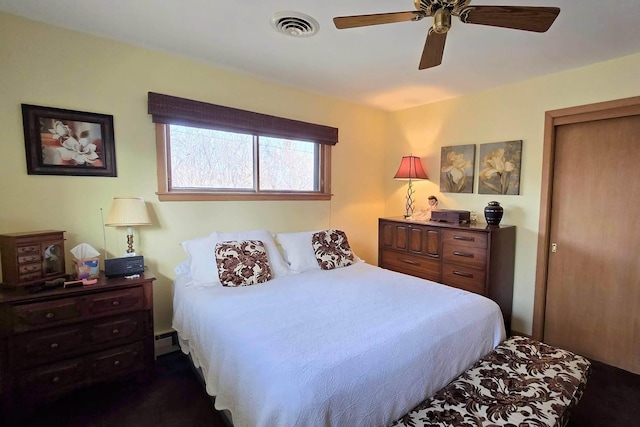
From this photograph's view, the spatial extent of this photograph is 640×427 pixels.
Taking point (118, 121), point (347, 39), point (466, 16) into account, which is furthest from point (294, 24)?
point (118, 121)

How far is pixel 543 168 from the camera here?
277cm

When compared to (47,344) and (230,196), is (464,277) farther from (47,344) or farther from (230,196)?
(47,344)

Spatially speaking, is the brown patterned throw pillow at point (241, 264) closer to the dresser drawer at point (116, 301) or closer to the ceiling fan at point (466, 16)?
the dresser drawer at point (116, 301)

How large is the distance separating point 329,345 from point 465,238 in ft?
6.50

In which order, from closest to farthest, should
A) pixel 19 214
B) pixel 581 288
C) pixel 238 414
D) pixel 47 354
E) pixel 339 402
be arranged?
pixel 339 402 < pixel 238 414 < pixel 47 354 < pixel 19 214 < pixel 581 288

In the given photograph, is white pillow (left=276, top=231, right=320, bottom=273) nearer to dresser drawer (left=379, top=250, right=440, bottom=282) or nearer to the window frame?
the window frame

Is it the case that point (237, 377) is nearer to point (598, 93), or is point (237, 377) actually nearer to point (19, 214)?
point (19, 214)

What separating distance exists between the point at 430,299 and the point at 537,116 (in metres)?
2.10

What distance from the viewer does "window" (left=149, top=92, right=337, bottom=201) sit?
8.31 ft

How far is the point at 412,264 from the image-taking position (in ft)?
10.9

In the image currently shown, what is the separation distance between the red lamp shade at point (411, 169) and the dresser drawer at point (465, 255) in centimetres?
95

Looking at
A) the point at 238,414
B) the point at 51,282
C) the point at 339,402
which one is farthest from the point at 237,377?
the point at 51,282

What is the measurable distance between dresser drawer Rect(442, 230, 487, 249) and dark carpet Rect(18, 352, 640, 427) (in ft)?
4.13

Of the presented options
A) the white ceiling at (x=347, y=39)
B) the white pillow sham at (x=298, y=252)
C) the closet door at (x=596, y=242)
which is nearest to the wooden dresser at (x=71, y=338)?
the white pillow sham at (x=298, y=252)
